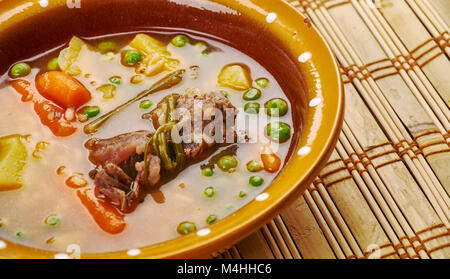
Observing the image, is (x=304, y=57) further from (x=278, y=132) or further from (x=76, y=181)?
(x=76, y=181)

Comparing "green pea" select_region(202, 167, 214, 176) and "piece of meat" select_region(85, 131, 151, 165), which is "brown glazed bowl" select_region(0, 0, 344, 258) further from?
"piece of meat" select_region(85, 131, 151, 165)

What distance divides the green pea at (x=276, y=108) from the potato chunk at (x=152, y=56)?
581 mm

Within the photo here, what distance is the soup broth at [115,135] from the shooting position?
2348 mm

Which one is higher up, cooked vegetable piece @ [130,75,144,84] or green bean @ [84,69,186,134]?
cooked vegetable piece @ [130,75,144,84]

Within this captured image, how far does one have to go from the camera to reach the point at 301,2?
3584 mm

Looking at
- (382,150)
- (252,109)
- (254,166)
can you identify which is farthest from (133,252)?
(382,150)

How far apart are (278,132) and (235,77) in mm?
439

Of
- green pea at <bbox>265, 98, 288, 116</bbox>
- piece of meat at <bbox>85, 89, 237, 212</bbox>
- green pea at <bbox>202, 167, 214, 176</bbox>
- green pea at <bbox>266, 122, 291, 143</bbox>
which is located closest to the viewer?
piece of meat at <bbox>85, 89, 237, 212</bbox>

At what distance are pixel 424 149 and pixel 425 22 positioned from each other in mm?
969

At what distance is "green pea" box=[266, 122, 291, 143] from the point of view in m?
2.62

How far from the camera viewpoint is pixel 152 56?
2992mm

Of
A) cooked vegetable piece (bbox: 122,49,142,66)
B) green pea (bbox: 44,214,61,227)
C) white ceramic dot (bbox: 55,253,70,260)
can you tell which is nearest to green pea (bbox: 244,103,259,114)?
cooked vegetable piece (bbox: 122,49,142,66)

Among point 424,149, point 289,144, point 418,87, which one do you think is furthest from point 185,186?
point 418,87

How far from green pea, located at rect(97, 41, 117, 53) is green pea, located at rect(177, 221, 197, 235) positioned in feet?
4.00
